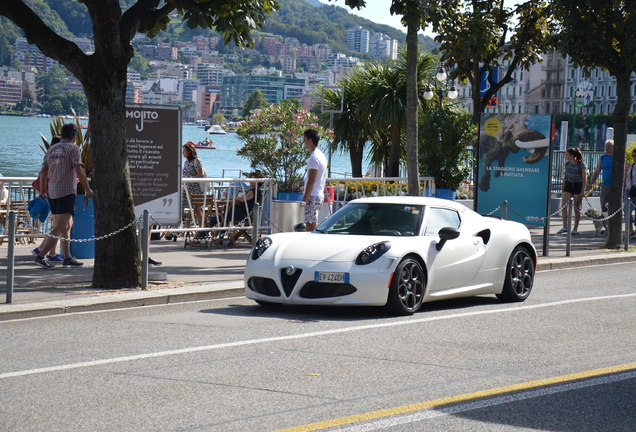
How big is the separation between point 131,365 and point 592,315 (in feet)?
18.8

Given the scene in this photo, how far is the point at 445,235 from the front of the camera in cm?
1195

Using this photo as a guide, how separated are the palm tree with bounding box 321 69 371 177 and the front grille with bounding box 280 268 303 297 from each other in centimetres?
1968

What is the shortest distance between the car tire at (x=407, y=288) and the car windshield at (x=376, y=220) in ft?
1.98

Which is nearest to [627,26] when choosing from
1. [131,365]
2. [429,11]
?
[429,11]

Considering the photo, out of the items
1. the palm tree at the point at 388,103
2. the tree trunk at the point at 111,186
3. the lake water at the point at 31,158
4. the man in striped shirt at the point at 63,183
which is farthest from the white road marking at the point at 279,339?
the lake water at the point at 31,158

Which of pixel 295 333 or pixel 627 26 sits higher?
pixel 627 26

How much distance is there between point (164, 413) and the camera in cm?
674

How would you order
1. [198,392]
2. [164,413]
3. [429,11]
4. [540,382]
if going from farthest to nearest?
[429,11] → [540,382] → [198,392] → [164,413]

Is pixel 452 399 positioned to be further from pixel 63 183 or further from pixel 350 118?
pixel 350 118

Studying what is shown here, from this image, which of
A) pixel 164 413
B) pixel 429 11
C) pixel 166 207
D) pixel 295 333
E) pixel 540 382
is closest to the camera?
Answer: pixel 164 413

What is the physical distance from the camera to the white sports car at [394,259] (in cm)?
1115

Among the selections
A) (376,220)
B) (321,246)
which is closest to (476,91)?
(376,220)

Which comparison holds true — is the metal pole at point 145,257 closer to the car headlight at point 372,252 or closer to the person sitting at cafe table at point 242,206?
the car headlight at point 372,252

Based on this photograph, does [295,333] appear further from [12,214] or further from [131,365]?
[12,214]
